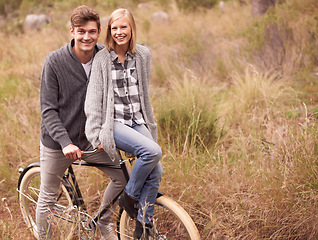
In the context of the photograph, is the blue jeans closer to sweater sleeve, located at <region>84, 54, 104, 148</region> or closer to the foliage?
sweater sleeve, located at <region>84, 54, 104, 148</region>

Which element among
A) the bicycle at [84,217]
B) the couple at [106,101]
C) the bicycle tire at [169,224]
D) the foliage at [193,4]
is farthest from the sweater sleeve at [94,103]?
the foliage at [193,4]

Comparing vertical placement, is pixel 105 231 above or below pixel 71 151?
below

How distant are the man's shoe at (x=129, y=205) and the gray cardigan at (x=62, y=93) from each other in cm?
53

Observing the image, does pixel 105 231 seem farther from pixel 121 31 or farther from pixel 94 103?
pixel 121 31

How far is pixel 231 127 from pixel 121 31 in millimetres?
2662

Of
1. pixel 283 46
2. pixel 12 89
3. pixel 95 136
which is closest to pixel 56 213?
pixel 95 136

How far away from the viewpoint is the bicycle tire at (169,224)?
94.0 inches

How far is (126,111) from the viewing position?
8.06 feet

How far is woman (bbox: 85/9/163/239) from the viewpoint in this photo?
7.56ft

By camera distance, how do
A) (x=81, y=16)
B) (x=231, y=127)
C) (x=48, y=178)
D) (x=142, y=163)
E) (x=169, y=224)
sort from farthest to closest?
(x=231, y=127), (x=169, y=224), (x=48, y=178), (x=81, y=16), (x=142, y=163)

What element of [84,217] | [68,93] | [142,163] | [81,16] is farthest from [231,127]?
[81,16]

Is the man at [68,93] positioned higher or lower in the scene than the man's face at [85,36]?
lower

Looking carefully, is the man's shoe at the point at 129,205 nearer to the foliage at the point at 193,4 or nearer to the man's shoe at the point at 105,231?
the man's shoe at the point at 105,231

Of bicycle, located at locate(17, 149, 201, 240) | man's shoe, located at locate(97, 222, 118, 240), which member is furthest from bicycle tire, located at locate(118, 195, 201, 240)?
man's shoe, located at locate(97, 222, 118, 240)
